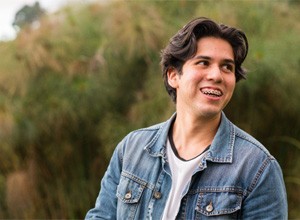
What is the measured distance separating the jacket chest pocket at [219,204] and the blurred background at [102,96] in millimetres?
2386

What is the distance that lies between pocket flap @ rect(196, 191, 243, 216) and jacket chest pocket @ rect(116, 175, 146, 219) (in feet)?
0.72

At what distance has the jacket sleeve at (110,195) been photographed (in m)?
2.14

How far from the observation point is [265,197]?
183 cm

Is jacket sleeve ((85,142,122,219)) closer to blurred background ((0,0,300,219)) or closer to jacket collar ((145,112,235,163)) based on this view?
jacket collar ((145,112,235,163))

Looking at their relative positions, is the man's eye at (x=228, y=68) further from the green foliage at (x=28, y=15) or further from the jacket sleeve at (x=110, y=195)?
the green foliage at (x=28, y=15)

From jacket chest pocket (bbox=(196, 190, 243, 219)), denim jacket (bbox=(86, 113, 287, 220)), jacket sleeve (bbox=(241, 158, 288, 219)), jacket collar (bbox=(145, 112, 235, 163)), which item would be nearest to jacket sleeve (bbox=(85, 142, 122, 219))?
denim jacket (bbox=(86, 113, 287, 220))

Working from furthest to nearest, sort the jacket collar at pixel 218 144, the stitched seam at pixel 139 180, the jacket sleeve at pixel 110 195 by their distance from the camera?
1. the jacket sleeve at pixel 110 195
2. the stitched seam at pixel 139 180
3. the jacket collar at pixel 218 144

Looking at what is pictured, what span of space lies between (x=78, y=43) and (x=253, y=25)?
1210mm

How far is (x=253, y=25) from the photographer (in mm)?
4664

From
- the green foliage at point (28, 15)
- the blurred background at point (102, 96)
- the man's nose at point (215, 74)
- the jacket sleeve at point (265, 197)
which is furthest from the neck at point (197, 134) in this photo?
the green foliage at point (28, 15)

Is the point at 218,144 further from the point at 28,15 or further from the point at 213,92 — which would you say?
the point at 28,15

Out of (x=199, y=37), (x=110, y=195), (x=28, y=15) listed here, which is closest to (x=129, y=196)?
(x=110, y=195)

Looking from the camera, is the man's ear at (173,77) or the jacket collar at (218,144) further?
the man's ear at (173,77)

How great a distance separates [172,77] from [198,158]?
33 centimetres
